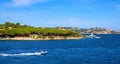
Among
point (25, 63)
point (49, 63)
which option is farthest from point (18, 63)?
point (49, 63)

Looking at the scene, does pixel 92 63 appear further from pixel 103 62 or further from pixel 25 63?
pixel 25 63

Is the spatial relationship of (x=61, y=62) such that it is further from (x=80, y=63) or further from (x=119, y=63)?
(x=119, y=63)

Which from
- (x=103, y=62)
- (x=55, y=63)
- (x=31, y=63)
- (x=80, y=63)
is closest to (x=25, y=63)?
(x=31, y=63)

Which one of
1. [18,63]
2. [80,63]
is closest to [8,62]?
[18,63]

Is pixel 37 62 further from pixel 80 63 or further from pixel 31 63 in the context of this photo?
pixel 80 63

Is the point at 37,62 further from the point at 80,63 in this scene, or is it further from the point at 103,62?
the point at 103,62

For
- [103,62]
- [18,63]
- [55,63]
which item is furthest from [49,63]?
[103,62]
